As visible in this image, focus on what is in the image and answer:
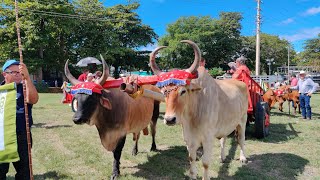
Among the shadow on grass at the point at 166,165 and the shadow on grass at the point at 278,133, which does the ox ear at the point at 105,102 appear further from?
the shadow on grass at the point at 278,133

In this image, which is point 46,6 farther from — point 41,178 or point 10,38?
point 41,178

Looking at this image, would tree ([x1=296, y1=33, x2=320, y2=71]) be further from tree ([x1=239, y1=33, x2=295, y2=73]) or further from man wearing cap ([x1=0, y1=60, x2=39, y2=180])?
man wearing cap ([x1=0, y1=60, x2=39, y2=180])

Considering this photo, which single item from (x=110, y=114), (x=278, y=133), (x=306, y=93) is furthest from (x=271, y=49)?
(x=110, y=114)

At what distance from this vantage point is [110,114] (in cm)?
529

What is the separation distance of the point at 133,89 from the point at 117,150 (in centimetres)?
125

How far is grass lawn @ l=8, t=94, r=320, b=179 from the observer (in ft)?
18.3

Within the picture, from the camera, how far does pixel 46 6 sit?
29.1 meters

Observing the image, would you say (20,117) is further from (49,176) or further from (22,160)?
(49,176)

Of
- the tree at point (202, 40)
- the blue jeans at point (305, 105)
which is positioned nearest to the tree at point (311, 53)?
the tree at point (202, 40)

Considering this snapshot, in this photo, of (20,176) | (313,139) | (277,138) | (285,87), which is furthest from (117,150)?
(285,87)

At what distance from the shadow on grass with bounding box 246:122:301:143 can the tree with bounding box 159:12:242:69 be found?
32.0m

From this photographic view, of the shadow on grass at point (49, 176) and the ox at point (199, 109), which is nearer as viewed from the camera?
the ox at point (199, 109)

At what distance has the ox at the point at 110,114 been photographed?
188 inches

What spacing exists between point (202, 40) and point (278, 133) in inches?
1402
